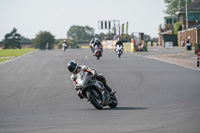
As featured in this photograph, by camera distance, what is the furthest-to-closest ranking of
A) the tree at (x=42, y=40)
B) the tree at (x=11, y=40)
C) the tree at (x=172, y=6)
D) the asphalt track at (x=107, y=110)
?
1. the tree at (x=11, y=40)
2. the tree at (x=42, y=40)
3. the tree at (x=172, y=6)
4. the asphalt track at (x=107, y=110)

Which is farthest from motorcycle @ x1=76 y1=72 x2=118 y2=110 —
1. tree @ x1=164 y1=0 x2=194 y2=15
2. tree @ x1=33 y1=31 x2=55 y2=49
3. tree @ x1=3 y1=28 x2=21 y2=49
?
tree @ x1=3 y1=28 x2=21 y2=49

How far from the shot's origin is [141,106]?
1295 cm

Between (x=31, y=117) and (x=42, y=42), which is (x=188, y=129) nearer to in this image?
(x=31, y=117)

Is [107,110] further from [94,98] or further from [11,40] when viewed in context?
[11,40]

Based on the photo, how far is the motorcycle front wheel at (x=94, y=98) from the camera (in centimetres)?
1209

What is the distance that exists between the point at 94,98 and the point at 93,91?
0.56ft

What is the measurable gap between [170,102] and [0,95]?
6.39 m

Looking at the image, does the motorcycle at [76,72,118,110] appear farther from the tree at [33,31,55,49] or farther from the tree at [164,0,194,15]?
the tree at [33,31,55,49]

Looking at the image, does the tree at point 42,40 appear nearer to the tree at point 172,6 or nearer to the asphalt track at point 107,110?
the tree at point 172,6

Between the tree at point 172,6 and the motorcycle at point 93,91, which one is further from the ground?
the tree at point 172,6

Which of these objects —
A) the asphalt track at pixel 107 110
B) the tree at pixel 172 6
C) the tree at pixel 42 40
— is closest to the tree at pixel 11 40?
the tree at pixel 42 40

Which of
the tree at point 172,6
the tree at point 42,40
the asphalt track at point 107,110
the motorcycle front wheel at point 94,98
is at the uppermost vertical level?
the tree at point 172,6

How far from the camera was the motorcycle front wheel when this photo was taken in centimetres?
1209

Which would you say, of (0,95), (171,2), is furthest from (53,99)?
(171,2)
